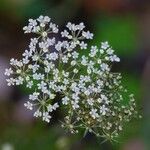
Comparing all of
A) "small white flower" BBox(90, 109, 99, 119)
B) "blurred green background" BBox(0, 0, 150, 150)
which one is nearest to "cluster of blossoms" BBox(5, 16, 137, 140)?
"small white flower" BBox(90, 109, 99, 119)

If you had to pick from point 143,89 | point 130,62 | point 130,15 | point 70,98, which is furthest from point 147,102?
point 70,98

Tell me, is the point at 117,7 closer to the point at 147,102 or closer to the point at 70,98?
the point at 147,102

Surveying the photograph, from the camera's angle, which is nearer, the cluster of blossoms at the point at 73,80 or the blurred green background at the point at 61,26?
the cluster of blossoms at the point at 73,80

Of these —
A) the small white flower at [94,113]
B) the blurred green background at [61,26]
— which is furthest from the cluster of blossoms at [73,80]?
the blurred green background at [61,26]

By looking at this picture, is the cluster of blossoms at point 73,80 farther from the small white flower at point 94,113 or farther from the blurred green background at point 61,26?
the blurred green background at point 61,26

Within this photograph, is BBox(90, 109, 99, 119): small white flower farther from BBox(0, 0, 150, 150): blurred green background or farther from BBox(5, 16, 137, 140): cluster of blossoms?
BBox(0, 0, 150, 150): blurred green background
